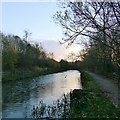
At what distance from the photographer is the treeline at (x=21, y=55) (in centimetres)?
3331

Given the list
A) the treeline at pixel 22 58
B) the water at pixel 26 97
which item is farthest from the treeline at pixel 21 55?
the water at pixel 26 97

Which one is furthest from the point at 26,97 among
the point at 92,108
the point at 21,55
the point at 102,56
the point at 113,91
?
the point at 21,55

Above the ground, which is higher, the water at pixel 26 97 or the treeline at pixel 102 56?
the treeline at pixel 102 56

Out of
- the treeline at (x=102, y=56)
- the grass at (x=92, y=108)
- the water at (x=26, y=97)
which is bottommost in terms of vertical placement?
the water at (x=26, y=97)

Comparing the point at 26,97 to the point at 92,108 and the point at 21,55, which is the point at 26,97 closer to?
the point at 92,108

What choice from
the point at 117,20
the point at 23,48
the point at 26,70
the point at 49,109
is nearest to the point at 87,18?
the point at 117,20

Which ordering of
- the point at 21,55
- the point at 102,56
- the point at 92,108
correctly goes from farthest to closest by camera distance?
1. the point at 21,55
2. the point at 102,56
3. the point at 92,108

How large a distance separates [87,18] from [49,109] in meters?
4.12

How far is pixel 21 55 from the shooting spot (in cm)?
4138

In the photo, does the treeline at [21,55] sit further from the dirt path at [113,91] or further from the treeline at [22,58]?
the dirt path at [113,91]

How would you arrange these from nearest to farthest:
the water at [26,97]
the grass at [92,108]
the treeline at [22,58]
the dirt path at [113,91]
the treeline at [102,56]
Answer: the grass at [92,108] < the dirt path at [113,91] < the water at [26,97] < the treeline at [102,56] < the treeline at [22,58]

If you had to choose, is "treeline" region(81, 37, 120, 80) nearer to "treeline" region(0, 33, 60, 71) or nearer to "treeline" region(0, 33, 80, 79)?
"treeline" region(0, 33, 80, 79)

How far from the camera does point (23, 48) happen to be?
45750mm

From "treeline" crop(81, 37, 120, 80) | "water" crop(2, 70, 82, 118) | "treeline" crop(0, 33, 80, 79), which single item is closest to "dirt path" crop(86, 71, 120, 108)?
"treeline" crop(81, 37, 120, 80)
